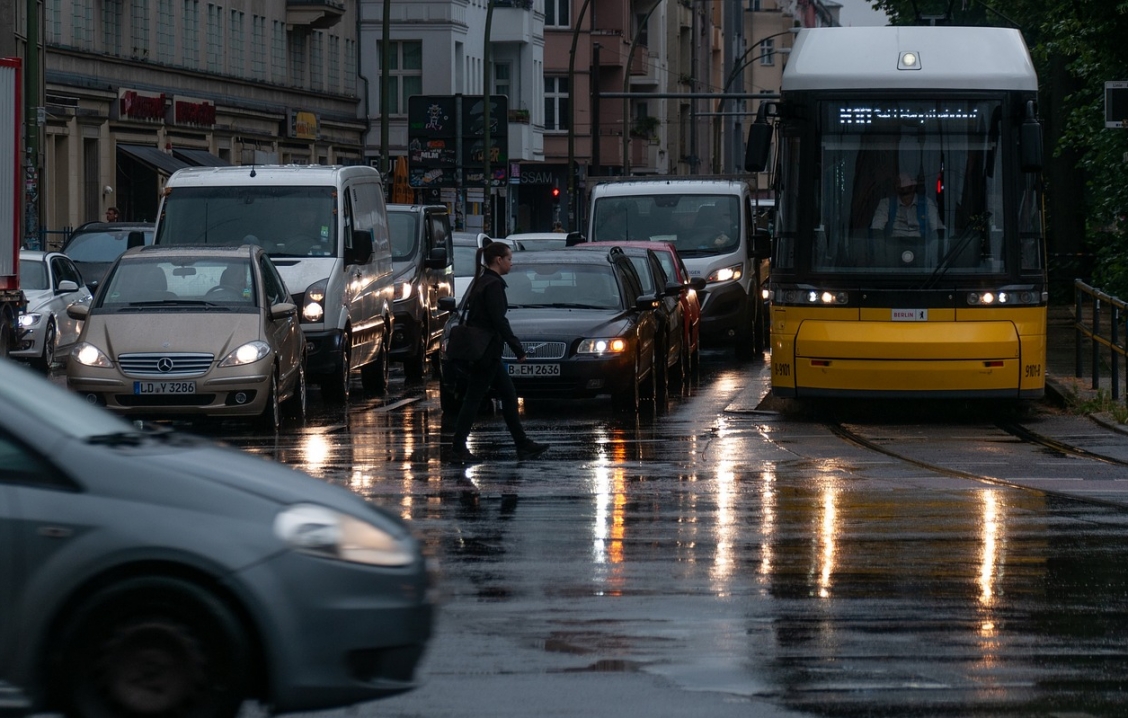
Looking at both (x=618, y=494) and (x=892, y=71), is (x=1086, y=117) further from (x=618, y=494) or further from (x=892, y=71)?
(x=618, y=494)

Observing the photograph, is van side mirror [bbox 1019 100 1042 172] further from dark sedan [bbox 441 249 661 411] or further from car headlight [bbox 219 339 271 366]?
car headlight [bbox 219 339 271 366]

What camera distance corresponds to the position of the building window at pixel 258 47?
2260 inches

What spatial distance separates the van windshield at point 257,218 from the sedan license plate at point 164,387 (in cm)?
439

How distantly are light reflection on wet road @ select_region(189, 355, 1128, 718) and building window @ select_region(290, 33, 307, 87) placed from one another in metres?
45.2

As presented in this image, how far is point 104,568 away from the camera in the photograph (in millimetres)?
6230

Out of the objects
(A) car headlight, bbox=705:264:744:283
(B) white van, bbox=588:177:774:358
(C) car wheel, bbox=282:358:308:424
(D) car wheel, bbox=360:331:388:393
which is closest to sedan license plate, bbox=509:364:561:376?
(C) car wheel, bbox=282:358:308:424

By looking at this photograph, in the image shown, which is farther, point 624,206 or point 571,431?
point 624,206

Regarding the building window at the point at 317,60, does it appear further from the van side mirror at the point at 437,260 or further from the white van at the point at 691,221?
the van side mirror at the point at 437,260

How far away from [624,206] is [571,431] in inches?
550

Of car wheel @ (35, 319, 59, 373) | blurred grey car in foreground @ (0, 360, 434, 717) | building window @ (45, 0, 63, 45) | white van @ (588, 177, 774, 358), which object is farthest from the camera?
building window @ (45, 0, 63, 45)

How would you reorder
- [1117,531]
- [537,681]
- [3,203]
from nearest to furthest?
[537,681]
[1117,531]
[3,203]

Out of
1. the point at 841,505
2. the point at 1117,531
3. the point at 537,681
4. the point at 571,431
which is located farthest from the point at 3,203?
the point at 537,681

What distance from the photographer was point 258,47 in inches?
2283

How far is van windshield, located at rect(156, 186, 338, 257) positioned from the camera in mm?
22359
